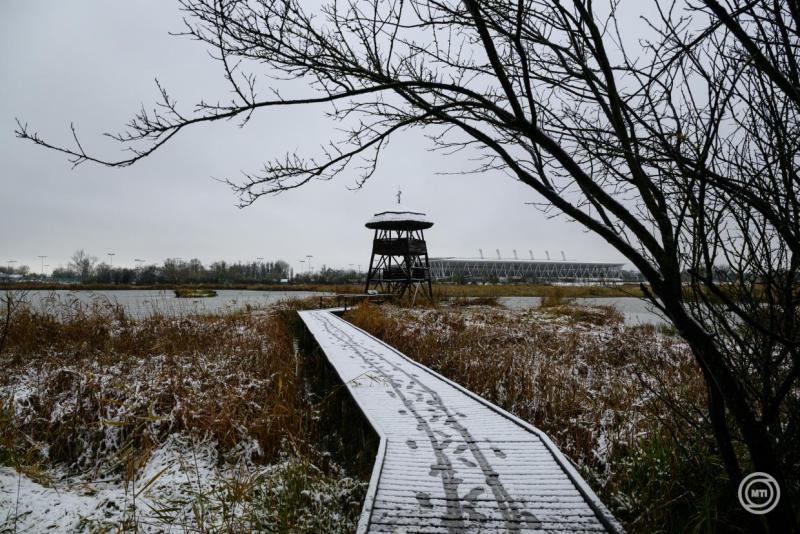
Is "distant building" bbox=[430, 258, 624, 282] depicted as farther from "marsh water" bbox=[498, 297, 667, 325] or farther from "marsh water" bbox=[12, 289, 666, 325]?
"marsh water" bbox=[12, 289, 666, 325]

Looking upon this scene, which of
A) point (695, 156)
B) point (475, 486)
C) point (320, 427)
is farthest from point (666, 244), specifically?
point (320, 427)

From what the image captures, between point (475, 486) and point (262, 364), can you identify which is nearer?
point (475, 486)

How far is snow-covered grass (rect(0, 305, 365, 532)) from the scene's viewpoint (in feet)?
10.1

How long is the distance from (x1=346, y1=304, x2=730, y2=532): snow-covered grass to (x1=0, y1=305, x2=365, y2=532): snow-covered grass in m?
2.37

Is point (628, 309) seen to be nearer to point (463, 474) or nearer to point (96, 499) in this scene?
point (463, 474)

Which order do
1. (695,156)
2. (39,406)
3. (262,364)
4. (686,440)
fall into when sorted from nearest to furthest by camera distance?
(695,156) < (686,440) < (39,406) < (262,364)

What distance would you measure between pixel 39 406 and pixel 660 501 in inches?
264

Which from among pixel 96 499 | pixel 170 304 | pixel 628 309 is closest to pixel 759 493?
pixel 96 499

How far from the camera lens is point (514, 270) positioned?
78.6 metres

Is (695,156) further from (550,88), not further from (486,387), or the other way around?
(486,387)

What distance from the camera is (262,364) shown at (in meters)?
7.04

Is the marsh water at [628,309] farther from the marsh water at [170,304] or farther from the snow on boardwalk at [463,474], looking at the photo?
the snow on boardwalk at [463,474]

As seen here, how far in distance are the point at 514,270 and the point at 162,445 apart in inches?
3093

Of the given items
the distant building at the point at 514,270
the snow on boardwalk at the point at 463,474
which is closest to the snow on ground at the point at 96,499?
the snow on boardwalk at the point at 463,474
